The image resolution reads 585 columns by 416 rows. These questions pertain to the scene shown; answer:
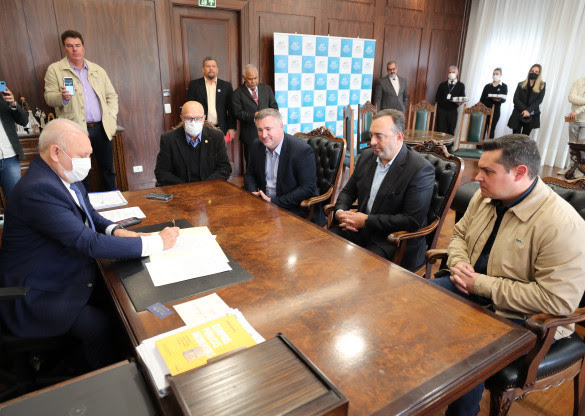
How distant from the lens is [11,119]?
2.96 m

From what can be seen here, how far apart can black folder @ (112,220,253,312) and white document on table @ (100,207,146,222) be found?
1.64 ft

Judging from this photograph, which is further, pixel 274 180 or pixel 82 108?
pixel 82 108

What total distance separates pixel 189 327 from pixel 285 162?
1.75 metres

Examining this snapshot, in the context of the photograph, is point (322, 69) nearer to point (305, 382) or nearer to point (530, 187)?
point (530, 187)

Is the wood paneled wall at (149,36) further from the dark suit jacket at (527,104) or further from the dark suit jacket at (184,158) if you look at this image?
the dark suit jacket at (184,158)

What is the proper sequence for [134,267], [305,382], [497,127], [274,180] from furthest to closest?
1. [497,127]
2. [274,180]
3. [134,267]
4. [305,382]

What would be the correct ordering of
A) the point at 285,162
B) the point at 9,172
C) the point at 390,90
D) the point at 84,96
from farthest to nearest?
the point at 390,90 < the point at 84,96 < the point at 9,172 < the point at 285,162

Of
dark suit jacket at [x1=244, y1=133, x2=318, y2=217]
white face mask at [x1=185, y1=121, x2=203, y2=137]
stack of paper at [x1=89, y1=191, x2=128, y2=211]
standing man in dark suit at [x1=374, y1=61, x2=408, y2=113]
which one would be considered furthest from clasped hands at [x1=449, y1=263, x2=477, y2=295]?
standing man in dark suit at [x1=374, y1=61, x2=408, y2=113]

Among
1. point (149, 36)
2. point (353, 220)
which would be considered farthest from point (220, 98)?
point (353, 220)

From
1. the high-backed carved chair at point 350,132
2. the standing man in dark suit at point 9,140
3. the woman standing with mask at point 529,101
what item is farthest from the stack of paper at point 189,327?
the woman standing with mask at point 529,101

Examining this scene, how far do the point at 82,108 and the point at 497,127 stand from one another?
6866 mm

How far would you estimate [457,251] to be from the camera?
164 centimetres

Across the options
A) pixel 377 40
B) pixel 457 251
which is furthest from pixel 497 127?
pixel 457 251

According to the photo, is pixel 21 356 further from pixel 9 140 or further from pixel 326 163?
pixel 9 140
